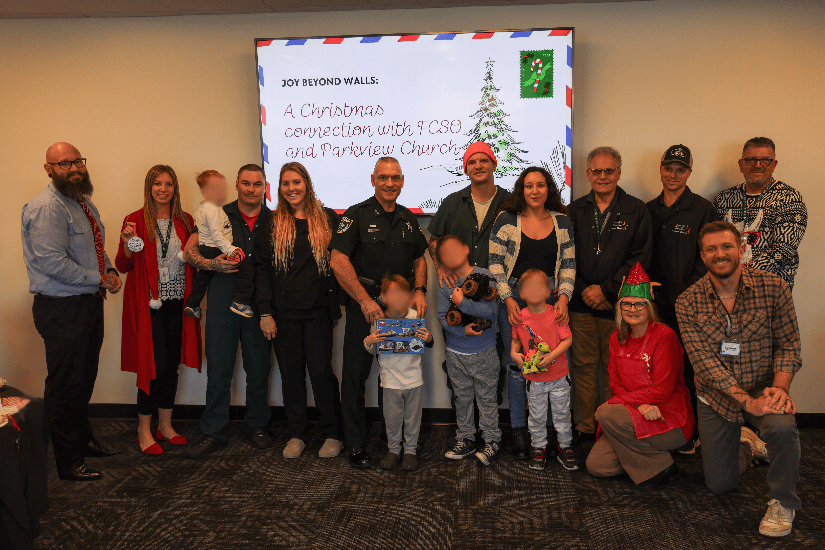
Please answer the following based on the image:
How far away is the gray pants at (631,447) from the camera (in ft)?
8.84

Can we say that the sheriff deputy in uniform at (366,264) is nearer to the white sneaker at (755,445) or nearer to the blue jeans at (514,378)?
the blue jeans at (514,378)

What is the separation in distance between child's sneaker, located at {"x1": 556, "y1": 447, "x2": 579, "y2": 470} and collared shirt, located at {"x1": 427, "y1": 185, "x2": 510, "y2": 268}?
3.75 ft

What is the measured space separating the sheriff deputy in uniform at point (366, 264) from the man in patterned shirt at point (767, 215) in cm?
201

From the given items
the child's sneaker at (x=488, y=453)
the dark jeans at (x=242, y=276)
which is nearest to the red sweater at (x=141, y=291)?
the dark jeans at (x=242, y=276)

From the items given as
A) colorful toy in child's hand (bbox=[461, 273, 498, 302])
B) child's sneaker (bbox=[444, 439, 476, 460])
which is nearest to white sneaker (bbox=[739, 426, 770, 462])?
child's sneaker (bbox=[444, 439, 476, 460])

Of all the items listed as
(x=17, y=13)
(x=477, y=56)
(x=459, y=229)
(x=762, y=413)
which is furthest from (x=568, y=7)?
(x=17, y=13)

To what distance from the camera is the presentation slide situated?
3406 mm

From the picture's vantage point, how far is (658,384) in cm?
270

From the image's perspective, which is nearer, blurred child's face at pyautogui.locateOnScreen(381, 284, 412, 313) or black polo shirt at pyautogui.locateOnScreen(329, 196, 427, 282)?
blurred child's face at pyautogui.locateOnScreen(381, 284, 412, 313)

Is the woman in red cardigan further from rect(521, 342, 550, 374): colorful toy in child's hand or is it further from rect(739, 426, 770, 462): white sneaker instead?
rect(739, 426, 770, 462): white sneaker

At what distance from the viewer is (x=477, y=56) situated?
3.42 m

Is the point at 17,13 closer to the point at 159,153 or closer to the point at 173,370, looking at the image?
the point at 159,153

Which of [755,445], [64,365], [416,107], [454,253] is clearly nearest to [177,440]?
[64,365]

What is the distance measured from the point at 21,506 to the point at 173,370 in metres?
1.57
